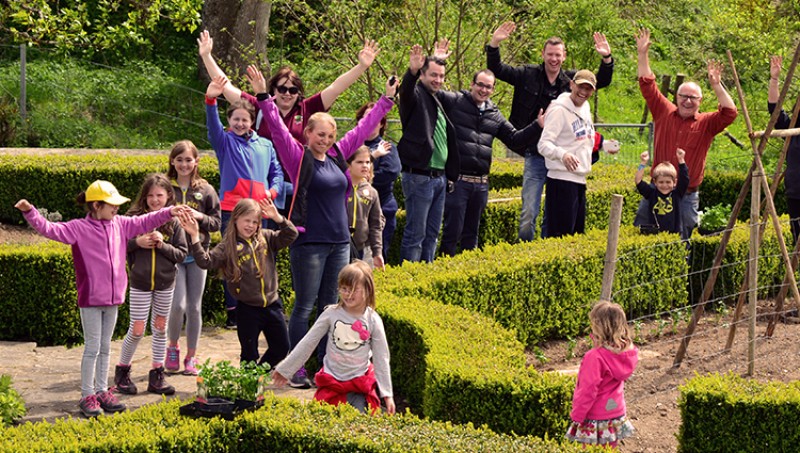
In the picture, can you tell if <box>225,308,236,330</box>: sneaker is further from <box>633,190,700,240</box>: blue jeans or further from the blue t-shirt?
<box>633,190,700,240</box>: blue jeans

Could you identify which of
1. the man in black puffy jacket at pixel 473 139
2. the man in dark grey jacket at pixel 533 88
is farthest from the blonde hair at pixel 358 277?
the man in dark grey jacket at pixel 533 88

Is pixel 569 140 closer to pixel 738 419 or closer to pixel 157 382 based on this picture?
pixel 738 419

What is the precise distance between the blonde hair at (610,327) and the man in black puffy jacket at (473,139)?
4.61m

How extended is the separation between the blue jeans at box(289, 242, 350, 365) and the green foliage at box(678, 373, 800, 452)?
2774 millimetres

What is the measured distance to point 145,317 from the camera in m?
9.12

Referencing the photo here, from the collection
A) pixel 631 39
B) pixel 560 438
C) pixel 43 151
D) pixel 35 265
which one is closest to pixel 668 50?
pixel 631 39

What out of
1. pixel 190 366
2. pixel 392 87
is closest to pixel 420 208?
pixel 392 87

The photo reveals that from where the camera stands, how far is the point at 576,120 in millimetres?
11664

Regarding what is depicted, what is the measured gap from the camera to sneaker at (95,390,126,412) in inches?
337

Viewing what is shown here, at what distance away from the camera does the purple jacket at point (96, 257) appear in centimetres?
845

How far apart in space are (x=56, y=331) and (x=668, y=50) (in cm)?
2044

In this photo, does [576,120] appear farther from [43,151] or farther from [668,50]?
[668,50]

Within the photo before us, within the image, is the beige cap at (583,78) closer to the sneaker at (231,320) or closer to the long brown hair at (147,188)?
the sneaker at (231,320)

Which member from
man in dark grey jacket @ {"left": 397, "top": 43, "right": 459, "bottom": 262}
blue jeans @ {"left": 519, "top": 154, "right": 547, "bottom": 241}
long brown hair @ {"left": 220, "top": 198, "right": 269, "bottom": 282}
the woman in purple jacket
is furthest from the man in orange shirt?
long brown hair @ {"left": 220, "top": 198, "right": 269, "bottom": 282}
